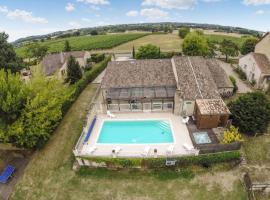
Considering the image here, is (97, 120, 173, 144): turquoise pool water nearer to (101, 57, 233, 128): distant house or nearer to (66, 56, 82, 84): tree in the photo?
(101, 57, 233, 128): distant house

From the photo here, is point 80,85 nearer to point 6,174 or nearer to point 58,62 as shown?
point 58,62

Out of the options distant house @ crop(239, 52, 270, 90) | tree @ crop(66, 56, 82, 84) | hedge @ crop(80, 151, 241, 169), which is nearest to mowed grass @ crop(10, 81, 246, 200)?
hedge @ crop(80, 151, 241, 169)

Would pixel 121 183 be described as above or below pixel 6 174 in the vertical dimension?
below

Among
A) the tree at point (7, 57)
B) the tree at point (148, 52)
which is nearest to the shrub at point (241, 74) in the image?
the tree at point (148, 52)

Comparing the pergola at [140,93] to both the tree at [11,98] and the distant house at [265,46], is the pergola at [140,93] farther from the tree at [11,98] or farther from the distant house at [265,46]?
the distant house at [265,46]

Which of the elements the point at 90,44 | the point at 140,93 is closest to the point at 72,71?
the point at 140,93

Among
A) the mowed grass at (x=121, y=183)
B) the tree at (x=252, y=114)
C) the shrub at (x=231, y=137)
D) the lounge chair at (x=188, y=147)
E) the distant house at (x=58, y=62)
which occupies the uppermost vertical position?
the distant house at (x=58, y=62)

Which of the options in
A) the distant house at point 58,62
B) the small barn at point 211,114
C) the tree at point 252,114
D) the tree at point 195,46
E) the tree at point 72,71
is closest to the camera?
the tree at point 252,114
